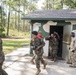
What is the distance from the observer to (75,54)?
34.9ft

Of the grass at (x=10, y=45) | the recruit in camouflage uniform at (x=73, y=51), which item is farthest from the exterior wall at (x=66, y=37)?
the grass at (x=10, y=45)

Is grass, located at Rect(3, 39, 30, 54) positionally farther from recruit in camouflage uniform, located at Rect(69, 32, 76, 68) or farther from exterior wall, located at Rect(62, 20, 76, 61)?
recruit in camouflage uniform, located at Rect(69, 32, 76, 68)

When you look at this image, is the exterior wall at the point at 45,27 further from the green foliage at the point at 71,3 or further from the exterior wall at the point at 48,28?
the green foliage at the point at 71,3

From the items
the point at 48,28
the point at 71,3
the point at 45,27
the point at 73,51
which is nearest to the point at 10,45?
the point at 45,27

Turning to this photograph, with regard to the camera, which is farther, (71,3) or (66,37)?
(71,3)

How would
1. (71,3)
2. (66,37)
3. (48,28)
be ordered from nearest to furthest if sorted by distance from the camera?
(66,37) → (48,28) → (71,3)

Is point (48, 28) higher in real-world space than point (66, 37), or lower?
higher

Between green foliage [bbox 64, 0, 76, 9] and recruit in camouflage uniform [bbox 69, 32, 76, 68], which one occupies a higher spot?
green foliage [bbox 64, 0, 76, 9]

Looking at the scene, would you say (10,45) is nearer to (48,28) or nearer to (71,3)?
(48,28)

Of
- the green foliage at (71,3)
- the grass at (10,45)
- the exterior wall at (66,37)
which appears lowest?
the grass at (10,45)

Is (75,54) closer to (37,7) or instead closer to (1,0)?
(1,0)

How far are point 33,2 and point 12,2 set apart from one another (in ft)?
41.0

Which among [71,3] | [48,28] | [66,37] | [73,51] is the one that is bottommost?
[73,51]

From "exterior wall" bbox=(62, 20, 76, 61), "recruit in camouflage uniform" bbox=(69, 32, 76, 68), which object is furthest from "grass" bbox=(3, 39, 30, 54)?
"recruit in camouflage uniform" bbox=(69, 32, 76, 68)
